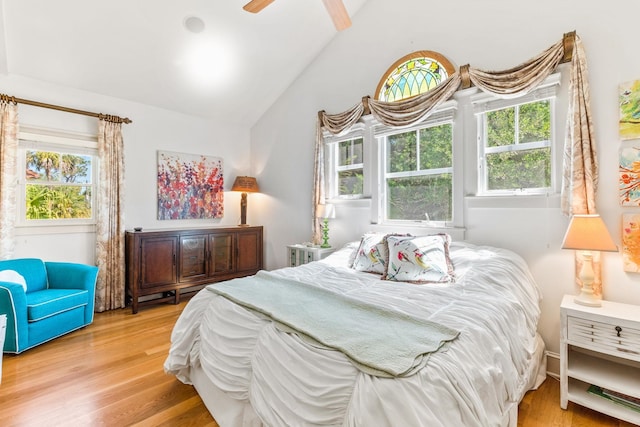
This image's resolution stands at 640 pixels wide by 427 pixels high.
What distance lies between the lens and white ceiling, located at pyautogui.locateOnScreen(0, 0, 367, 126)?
9.50 ft

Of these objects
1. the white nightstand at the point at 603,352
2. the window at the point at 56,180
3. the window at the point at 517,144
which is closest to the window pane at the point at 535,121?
the window at the point at 517,144

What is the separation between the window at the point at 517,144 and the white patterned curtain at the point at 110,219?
3.93 meters

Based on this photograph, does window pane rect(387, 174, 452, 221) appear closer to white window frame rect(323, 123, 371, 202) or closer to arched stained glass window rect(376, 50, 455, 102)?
white window frame rect(323, 123, 371, 202)

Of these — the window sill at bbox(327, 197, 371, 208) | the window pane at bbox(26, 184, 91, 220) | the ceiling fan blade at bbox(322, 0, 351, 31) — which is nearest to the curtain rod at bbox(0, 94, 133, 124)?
the window pane at bbox(26, 184, 91, 220)

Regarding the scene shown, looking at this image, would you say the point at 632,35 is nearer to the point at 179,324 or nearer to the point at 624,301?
the point at 624,301

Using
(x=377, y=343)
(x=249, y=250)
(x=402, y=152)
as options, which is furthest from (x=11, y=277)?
(x=402, y=152)

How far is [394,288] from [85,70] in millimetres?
3895

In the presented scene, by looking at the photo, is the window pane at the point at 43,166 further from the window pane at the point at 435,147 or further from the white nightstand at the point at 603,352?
the white nightstand at the point at 603,352

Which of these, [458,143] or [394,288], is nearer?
[394,288]

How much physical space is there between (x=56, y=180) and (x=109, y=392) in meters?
2.66

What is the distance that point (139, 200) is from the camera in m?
3.94

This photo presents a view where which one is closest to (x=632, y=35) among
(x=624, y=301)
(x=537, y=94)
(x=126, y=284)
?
(x=537, y=94)

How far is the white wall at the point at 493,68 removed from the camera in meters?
2.11

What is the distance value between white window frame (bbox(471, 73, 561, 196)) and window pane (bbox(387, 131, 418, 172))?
653 millimetres
